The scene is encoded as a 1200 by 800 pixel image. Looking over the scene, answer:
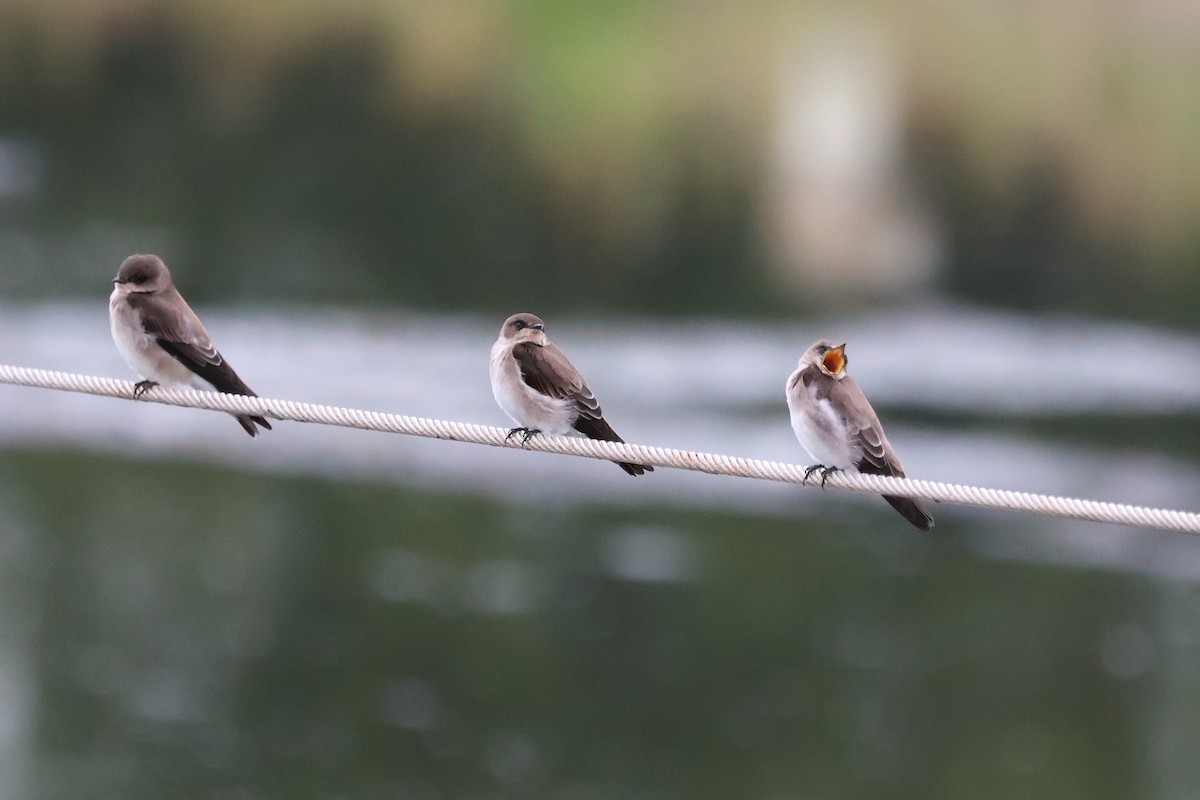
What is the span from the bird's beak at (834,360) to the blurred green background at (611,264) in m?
8.89

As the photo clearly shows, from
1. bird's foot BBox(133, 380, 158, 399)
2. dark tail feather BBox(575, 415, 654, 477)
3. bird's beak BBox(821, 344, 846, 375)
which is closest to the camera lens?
bird's foot BBox(133, 380, 158, 399)

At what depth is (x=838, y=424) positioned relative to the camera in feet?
13.1

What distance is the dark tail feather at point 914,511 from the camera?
11.8 feet

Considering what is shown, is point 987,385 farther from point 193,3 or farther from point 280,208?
point 193,3

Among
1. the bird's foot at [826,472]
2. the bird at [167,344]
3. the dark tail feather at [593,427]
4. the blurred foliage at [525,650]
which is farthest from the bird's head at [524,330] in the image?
the blurred foliage at [525,650]

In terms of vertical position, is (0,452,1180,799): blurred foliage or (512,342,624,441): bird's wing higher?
(512,342,624,441): bird's wing

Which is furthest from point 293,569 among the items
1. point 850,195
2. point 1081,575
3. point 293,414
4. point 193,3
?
point 293,414

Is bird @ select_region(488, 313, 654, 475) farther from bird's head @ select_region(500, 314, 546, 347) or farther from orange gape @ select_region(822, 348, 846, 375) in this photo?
orange gape @ select_region(822, 348, 846, 375)

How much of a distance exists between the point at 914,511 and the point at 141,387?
194 cm

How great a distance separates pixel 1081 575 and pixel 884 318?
9.37 ft

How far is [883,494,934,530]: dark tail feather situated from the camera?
3.60 m

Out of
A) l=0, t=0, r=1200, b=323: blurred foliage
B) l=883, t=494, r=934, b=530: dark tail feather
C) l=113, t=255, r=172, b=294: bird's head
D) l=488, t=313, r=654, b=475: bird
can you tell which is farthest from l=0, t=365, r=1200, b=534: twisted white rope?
l=0, t=0, r=1200, b=323: blurred foliage

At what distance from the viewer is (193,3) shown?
45.0 ft

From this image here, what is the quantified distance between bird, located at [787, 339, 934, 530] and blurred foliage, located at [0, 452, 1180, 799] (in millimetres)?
Answer: 8149
